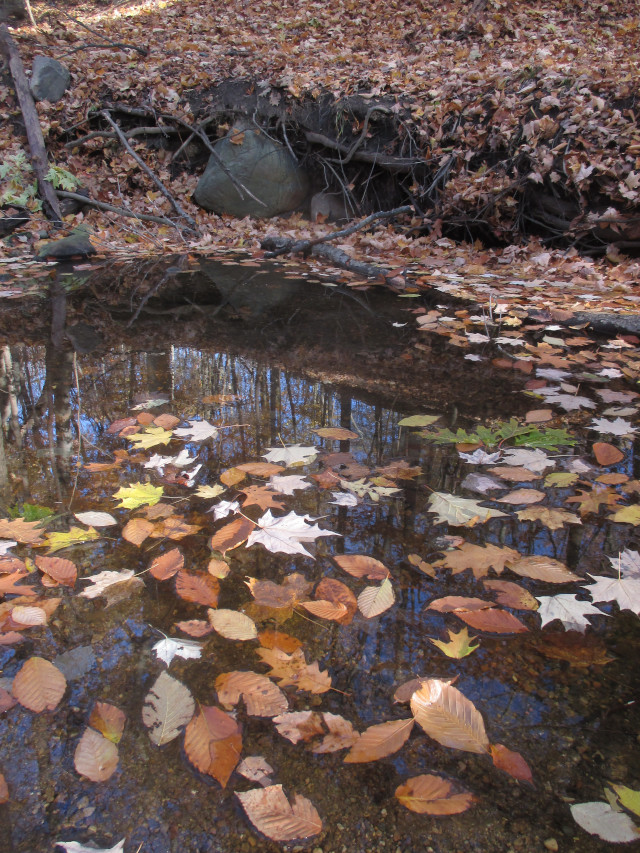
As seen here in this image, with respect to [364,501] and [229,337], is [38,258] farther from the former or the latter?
[364,501]

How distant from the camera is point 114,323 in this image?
362cm

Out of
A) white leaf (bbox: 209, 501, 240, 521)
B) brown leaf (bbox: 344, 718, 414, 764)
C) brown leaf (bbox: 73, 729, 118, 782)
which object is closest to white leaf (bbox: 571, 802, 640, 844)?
brown leaf (bbox: 344, 718, 414, 764)

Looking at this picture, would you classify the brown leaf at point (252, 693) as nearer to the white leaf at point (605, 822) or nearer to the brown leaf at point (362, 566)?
the brown leaf at point (362, 566)

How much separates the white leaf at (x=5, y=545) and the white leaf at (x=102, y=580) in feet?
0.90

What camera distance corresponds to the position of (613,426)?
2.17m

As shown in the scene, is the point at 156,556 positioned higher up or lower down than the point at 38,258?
lower down

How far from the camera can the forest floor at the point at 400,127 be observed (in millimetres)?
5000

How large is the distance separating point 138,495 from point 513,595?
1.15 meters

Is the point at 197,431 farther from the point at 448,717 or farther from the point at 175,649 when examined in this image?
the point at 448,717

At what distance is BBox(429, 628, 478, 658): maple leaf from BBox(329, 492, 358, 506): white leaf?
0.55m

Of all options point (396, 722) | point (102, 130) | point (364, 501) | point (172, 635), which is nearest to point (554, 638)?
point (396, 722)

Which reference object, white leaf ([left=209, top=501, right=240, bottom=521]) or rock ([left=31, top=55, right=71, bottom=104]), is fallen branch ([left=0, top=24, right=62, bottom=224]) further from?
white leaf ([left=209, top=501, right=240, bottom=521])

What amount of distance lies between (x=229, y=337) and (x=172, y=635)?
2.32 meters

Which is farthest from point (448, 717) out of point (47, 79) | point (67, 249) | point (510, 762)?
point (47, 79)
